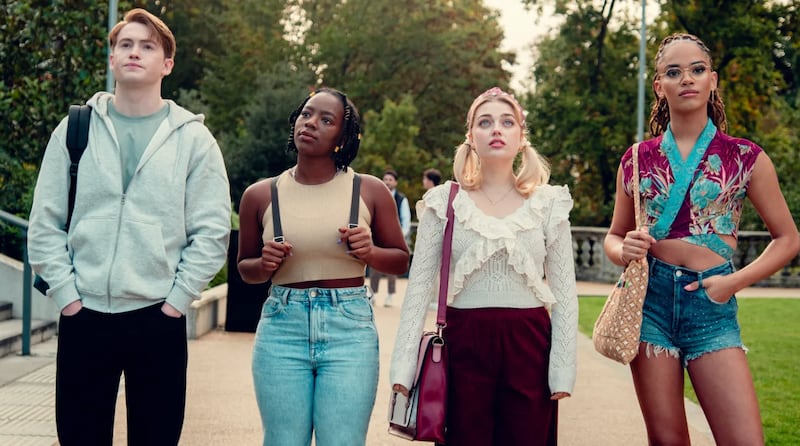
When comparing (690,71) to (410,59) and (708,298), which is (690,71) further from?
(410,59)

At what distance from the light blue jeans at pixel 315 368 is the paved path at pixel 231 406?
2.35 metres

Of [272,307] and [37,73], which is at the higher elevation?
[37,73]

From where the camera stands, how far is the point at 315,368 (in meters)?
3.50

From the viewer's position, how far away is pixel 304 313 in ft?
11.5

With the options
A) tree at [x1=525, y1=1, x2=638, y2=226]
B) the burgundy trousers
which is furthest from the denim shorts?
tree at [x1=525, y1=1, x2=638, y2=226]

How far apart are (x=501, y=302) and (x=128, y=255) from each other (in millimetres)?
1395

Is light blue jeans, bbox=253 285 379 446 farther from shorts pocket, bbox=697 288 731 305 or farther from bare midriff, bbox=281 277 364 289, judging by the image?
shorts pocket, bbox=697 288 731 305

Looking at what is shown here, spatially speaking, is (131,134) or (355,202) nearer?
(131,134)

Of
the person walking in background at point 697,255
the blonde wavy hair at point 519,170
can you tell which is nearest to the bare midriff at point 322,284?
the blonde wavy hair at point 519,170

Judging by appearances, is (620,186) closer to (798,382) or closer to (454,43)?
(798,382)

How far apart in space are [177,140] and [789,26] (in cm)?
2437

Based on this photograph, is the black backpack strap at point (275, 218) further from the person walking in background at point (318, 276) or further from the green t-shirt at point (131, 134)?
the green t-shirt at point (131, 134)

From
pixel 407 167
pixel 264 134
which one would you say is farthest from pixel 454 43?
pixel 264 134

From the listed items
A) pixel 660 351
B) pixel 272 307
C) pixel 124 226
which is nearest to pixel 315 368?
pixel 272 307
